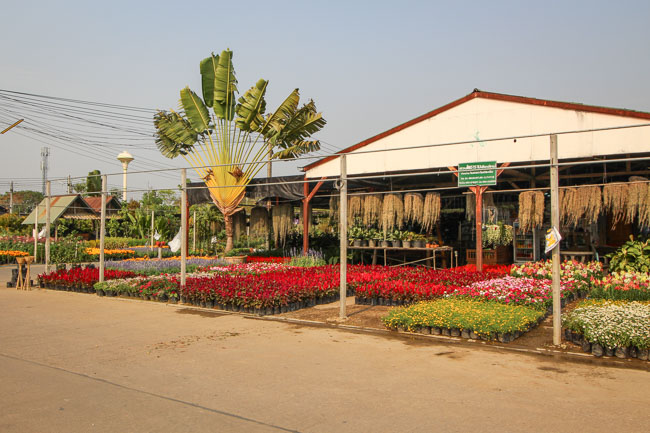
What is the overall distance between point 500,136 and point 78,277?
1313 cm

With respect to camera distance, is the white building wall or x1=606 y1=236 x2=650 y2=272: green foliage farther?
the white building wall

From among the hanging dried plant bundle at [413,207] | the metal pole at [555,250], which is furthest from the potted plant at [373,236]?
the metal pole at [555,250]

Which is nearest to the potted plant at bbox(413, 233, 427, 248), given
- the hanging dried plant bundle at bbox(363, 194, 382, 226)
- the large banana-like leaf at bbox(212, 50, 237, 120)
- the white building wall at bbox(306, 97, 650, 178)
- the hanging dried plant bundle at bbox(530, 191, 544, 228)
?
the hanging dried plant bundle at bbox(363, 194, 382, 226)

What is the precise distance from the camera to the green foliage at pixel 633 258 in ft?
40.3

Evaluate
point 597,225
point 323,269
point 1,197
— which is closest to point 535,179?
point 597,225

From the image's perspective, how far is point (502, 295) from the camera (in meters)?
10.4

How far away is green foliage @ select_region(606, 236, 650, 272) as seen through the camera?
1230 cm

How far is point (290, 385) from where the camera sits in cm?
579

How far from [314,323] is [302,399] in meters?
4.38

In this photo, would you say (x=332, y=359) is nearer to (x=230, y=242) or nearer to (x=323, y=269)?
(x=323, y=269)

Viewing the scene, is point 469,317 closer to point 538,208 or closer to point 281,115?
point 538,208

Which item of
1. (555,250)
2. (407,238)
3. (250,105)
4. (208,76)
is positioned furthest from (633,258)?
(208,76)

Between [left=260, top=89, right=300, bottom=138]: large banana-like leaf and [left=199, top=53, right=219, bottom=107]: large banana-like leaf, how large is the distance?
2277 millimetres

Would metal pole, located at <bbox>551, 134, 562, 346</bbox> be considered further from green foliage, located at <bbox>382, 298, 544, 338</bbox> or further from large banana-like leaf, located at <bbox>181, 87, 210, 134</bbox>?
large banana-like leaf, located at <bbox>181, 87, 210, 134</bbox>
